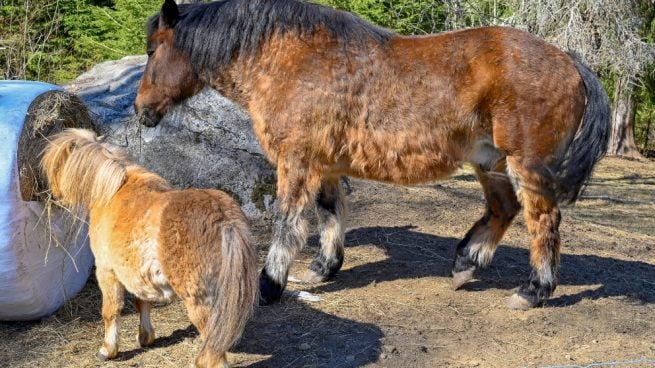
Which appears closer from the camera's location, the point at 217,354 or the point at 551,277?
the point at 217,354

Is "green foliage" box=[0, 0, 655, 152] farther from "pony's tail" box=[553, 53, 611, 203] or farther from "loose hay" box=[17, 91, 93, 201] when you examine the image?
"loose hay" box=[17, 91, 93, 201]

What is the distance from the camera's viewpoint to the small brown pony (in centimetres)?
363

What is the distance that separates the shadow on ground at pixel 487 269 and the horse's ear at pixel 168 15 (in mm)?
2367

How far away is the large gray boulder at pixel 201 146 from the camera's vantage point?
7.04 metres

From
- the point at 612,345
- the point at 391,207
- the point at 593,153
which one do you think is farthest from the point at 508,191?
the point at 391,207

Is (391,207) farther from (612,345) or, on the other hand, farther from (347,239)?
(612,345)

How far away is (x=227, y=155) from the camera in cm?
714

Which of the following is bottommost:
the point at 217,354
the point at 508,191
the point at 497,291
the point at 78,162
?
the point at 497,291

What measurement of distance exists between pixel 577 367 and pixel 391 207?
372cm

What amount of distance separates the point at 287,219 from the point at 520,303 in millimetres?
1880

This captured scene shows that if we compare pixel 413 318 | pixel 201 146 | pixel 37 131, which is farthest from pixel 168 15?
pixel 413 318

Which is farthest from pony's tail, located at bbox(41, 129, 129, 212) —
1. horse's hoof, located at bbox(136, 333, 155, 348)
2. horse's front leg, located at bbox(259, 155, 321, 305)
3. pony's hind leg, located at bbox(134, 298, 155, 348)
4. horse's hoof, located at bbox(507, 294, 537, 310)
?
horse's hoof, located at bbox(507, 294, 537, 310)

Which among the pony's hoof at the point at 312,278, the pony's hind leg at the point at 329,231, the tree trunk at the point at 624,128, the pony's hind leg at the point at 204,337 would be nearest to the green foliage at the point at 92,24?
the tree trunk at the point at 624,128

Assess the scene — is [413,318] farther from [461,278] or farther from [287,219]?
[287,219]
